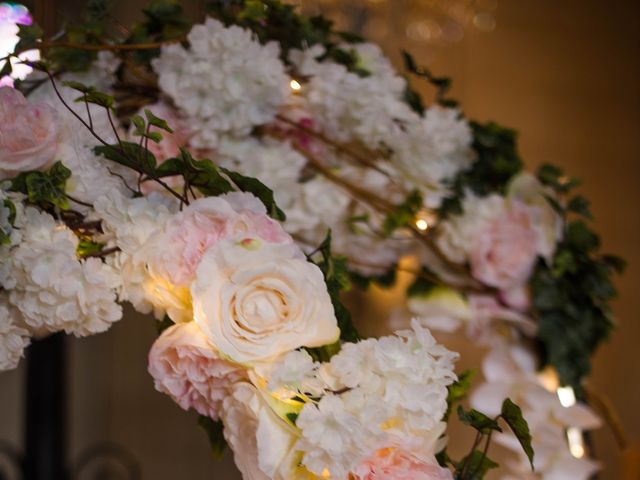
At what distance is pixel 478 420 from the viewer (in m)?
0.59

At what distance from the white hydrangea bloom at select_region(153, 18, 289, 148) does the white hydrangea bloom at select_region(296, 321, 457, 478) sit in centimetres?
35

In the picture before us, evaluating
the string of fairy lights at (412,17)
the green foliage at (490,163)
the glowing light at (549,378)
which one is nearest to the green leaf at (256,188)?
the green foliage at (490,163)

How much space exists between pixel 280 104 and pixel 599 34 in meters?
2.05

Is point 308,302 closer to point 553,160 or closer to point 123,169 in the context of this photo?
point 123,169

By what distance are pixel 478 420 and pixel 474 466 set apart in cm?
7

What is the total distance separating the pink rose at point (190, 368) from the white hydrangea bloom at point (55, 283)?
46 mm

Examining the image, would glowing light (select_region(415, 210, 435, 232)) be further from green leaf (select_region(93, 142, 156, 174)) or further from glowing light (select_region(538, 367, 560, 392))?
green leaf (select_region(93, 142, 156, 174))

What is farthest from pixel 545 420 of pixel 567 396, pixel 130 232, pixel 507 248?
pixel 130 232

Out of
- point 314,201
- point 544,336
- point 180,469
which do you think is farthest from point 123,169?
point 180,469

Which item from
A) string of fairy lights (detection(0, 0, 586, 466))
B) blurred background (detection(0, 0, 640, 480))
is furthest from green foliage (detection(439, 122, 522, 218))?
blurred background (detection(0, 0, 640, 480))

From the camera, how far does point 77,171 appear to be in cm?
64

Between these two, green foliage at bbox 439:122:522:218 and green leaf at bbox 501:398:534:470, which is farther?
green foliage at bbox 439:122:522:218

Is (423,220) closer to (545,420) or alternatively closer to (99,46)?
(545,420)

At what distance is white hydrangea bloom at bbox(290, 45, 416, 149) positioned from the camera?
35.8 inches
